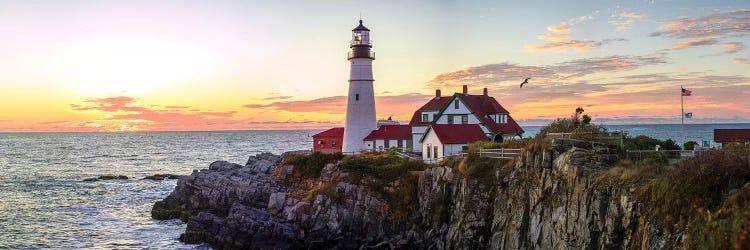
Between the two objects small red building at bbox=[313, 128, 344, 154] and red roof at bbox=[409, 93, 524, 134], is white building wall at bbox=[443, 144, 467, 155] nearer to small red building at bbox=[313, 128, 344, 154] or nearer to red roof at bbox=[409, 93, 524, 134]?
red roof at bbox=[409, 93, 524, 134]

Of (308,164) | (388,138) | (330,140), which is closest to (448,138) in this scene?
(388,138)

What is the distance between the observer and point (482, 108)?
48.5 metres

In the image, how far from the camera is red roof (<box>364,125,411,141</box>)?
167ft

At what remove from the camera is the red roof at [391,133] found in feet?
167

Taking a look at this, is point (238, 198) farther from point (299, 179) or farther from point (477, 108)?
point (477, 108)

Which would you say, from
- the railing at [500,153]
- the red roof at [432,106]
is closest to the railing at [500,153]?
the railing at [500,153]

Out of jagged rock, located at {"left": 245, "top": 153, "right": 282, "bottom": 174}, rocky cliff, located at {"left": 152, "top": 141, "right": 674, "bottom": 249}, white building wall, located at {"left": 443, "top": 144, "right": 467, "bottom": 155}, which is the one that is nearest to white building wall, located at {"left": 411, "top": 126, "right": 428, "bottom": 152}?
white building wall, located at {"left": 443, "top": 144, "right": 467, "bottom": 155}

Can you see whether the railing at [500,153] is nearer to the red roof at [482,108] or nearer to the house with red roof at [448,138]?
the house with red roof at [448,138]

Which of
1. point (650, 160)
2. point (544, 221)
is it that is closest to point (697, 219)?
point (650, 160)

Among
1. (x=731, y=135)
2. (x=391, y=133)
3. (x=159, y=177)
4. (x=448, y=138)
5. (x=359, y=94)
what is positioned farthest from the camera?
(x=159, y=177)

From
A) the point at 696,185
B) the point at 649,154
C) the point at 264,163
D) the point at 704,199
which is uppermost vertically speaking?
the point at 649,154

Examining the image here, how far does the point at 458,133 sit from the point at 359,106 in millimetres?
11545

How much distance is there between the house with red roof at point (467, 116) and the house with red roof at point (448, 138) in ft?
1.28

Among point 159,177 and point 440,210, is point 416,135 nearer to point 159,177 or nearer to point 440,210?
point 440,210
